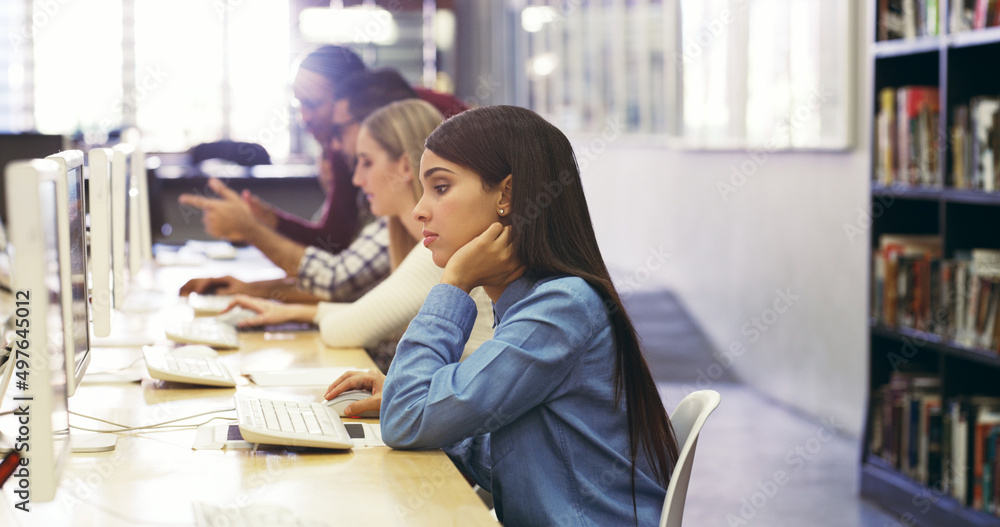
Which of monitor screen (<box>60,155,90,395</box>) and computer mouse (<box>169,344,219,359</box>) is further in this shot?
computer mouse (<box>169,344,219,359</box>)

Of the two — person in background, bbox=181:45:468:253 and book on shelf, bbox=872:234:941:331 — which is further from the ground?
person in background, bbox=181:45:468:253

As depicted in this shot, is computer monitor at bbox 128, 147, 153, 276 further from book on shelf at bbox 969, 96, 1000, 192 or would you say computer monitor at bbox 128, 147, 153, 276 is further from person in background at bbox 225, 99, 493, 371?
book on shelf at bbox 969, 96, 1000, 192

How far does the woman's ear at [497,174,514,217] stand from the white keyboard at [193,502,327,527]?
0.51m

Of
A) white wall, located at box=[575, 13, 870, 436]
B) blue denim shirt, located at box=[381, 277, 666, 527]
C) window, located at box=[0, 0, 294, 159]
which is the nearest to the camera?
blue denim shirt, located at box=[381, 277, 666, 527]

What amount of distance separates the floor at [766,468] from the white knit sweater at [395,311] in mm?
370

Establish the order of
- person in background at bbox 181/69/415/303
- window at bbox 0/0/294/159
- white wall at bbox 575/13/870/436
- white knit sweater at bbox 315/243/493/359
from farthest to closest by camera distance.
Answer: window at bbox 0/0/294/159 < white wall at bbox 575/13/870/436 < person in background at bbox 181/69/415/303 < white knit sweater at bbox 315/243/493/359

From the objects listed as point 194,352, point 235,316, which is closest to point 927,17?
point 235,316

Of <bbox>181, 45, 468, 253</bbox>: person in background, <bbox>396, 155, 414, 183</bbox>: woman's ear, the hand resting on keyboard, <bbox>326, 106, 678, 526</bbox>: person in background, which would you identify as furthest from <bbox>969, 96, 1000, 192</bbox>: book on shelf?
the hand resting on keyboard

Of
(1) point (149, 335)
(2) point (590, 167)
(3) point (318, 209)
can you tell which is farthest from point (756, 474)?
(2) point (590, 167)

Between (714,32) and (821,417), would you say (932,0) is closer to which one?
(821,417)

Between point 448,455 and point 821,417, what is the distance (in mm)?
3050

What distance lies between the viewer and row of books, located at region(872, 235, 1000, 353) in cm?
279

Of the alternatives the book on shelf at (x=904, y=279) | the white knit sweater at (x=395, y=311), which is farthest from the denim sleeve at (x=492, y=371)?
the book on shelf at (x=904, y=279)

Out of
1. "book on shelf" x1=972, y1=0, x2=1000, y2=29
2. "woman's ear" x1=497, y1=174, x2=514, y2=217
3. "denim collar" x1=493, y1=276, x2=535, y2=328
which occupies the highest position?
"book on shelf" x1=972, y1=0, x2=1000, y2=29
